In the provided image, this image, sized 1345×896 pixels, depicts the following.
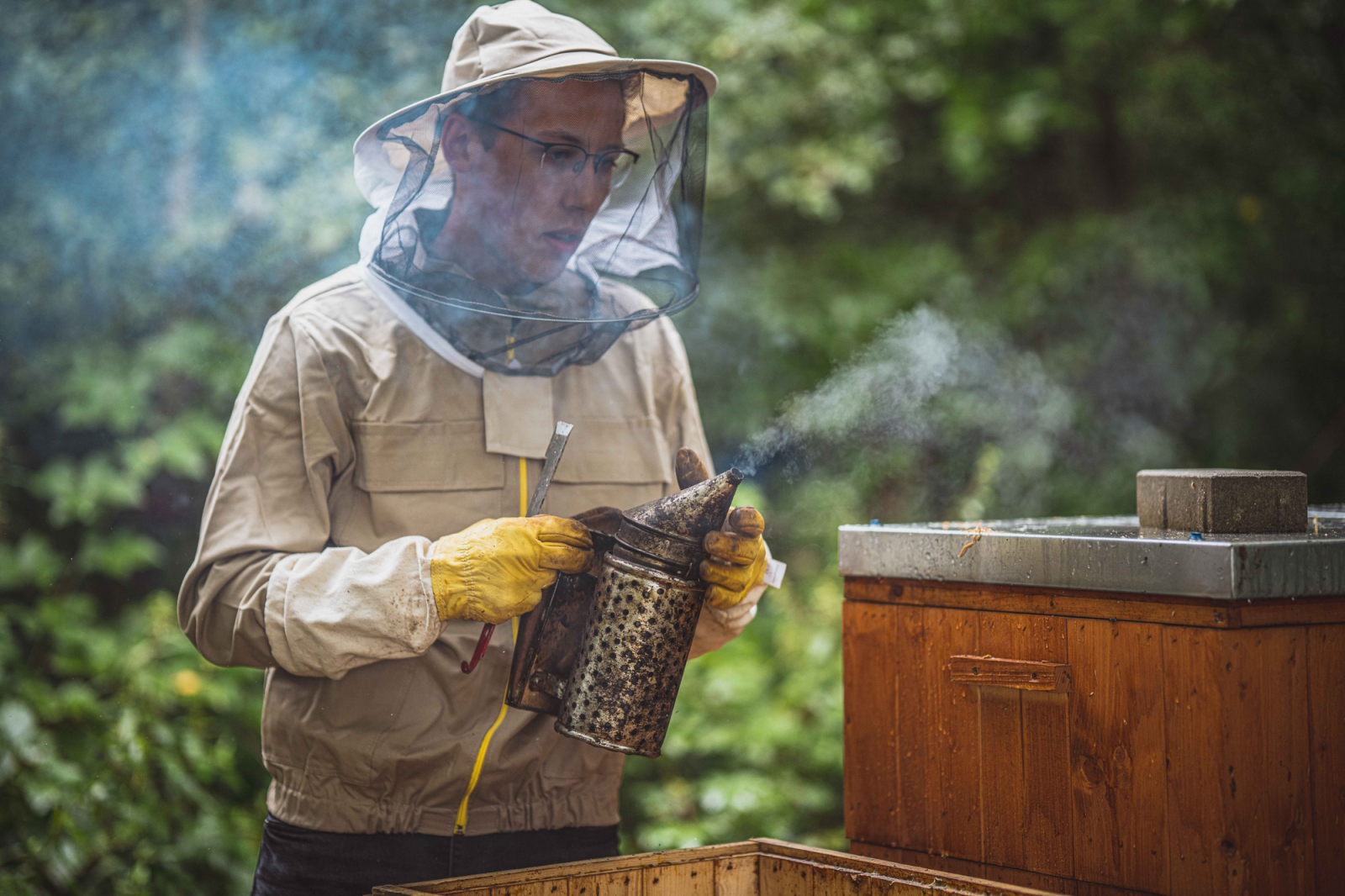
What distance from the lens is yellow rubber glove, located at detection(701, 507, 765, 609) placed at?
1.42 m

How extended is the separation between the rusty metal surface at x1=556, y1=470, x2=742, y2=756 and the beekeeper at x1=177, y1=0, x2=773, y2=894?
77mm

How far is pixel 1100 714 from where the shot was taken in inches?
52.8

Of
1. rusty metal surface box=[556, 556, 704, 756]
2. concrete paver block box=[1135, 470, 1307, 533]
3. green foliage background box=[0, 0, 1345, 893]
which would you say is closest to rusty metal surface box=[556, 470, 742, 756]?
rusty metal surface box=[556, 556, 704, 756]

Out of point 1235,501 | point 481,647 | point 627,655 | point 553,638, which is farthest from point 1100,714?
point 481,647

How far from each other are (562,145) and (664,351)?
0.48 m

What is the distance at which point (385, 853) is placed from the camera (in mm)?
1605

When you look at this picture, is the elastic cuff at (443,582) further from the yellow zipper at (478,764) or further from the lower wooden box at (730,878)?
the lower wooden box at (730,878)

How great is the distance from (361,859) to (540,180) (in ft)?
3.79

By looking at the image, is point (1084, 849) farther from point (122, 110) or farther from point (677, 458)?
point (122, 110)

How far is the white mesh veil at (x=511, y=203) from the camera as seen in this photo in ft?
5.33

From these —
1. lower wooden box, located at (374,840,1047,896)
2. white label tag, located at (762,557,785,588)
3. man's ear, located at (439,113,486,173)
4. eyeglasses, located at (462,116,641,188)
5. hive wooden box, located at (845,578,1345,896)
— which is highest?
man's ear, located at (439,113,486,173)

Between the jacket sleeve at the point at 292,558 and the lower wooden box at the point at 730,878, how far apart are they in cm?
37

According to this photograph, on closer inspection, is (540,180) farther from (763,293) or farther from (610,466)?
(763,293)

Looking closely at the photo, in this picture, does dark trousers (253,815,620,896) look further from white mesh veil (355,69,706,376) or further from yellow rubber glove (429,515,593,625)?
white mesh veil (355,69,706,376)
